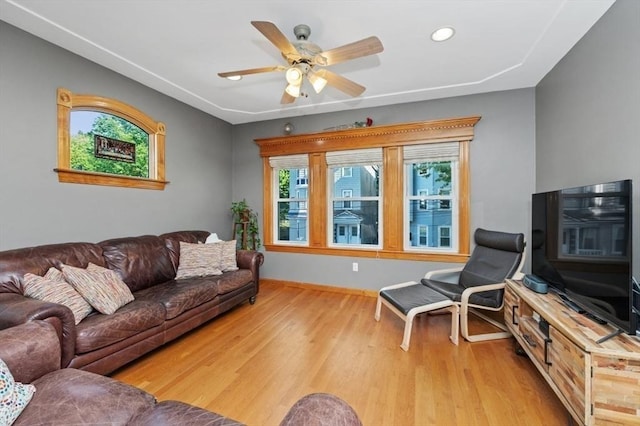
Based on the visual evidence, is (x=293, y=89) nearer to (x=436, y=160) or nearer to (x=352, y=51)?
(x=352, y=51)

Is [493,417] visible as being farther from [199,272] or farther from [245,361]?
[199,272]

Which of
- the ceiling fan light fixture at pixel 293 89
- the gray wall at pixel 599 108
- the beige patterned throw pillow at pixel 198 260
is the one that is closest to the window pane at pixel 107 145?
the beige patterned throw pillow at pixel 198 260

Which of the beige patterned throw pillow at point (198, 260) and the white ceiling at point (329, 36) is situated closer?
the white ceiling at point (329, 36)

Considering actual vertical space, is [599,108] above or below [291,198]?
above

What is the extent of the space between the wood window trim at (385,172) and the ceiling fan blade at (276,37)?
6.64 ft

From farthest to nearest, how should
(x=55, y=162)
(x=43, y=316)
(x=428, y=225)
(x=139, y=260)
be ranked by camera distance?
(x=428, y=225) < (x=139, y=260) < (x=55, y=162) < (x=43, y=316)

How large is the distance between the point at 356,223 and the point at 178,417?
11.1ft

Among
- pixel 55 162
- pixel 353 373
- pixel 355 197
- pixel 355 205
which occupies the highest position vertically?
pixel 55 162

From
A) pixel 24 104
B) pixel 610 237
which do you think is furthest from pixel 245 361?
pixel 24 104

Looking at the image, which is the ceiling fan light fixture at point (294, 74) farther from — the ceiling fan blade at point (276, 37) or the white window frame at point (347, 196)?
the white window frame at point (347, 196)

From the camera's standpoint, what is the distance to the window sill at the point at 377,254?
3532mm

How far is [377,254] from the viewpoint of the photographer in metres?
3.88

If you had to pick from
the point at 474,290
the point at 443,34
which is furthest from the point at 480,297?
the point at 443,34

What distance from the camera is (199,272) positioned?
3.18m
